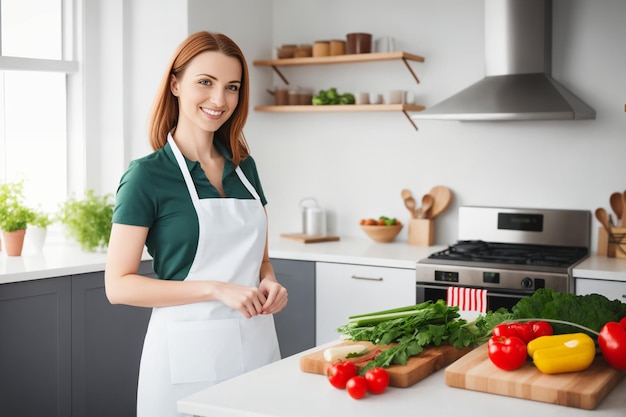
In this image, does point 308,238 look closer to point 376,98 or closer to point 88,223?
point 376,98

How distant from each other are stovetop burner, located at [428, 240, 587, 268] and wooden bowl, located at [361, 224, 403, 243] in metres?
0.37

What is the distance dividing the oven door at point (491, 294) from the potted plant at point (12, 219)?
187 centimetres

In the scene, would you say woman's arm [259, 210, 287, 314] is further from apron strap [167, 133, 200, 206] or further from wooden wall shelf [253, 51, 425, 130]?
wooden wall shelf [253, 51, 425, 130]

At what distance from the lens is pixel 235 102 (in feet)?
7.45

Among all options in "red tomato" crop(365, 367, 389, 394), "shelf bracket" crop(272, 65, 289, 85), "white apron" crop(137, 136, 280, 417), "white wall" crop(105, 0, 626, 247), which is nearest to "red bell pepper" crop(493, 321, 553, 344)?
"red tomato" crop(365, 367, 389, 394)

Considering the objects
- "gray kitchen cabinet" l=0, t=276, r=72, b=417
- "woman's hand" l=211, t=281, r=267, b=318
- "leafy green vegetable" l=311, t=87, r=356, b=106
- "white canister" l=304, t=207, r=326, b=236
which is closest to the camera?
"woman's hand" l=211, t=281, r=267, b=318

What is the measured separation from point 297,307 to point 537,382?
8.21ft

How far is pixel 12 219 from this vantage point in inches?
148

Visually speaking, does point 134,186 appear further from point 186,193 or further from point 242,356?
point 242,356

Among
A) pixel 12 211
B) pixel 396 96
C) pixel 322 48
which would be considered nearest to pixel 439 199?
pixel 396 96

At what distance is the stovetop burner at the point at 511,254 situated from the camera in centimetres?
373

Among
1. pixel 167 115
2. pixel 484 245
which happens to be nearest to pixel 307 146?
pixel 484 245

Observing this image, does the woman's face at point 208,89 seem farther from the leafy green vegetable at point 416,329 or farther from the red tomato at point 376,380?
the red tomato at point 376,380

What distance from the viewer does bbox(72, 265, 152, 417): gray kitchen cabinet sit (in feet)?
11.4
